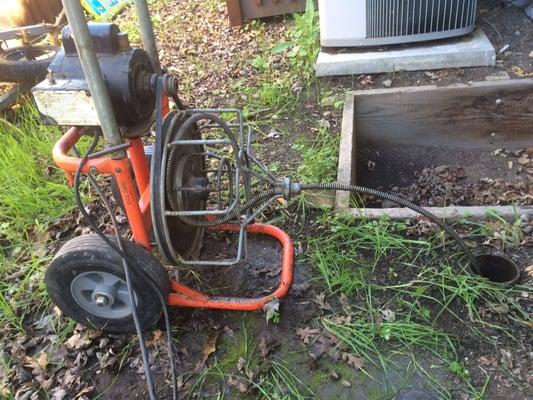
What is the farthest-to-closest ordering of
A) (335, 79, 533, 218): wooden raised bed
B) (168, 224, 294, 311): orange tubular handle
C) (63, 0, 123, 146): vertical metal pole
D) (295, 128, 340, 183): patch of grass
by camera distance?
(335, 79, 533, 218): wooden raised bed
(295, 128, 340, 183): patch of grass
(168, 224, 294, 311): orange tubular handle
(63, 0, 123, 146): vertical metal pole

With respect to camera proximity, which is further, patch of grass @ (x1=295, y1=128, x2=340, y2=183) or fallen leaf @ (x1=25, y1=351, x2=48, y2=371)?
patch of grass @ (x1=295, y1=128, x2=340, y2=183)

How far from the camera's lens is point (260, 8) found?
5.48 metres

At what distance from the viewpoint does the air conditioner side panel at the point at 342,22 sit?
4066 millimetres

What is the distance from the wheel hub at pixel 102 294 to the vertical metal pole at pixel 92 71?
2.36 feet

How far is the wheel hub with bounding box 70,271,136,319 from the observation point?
7.56 feet

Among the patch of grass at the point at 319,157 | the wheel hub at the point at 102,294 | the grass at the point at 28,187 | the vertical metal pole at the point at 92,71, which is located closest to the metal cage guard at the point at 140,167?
the vertical metal pole at the point at 92,71

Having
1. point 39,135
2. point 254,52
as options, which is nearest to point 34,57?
point 39,135

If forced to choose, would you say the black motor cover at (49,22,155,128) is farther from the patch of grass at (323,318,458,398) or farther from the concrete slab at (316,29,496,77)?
the concrete slab at (316,29,496,77)

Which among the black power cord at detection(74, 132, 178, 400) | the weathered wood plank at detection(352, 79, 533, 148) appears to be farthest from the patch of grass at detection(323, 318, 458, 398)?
the weathered wood plank at detection(352, 79, 533, 148)

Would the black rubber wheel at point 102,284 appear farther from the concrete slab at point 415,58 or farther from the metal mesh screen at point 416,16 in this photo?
the metal mesh screen at point 416,16

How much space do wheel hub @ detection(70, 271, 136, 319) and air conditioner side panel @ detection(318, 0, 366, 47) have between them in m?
2.99

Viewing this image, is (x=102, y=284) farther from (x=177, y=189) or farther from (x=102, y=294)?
(x=177, y=189)

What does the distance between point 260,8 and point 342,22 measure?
1.62 metres

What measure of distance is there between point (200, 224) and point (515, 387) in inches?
61.5
